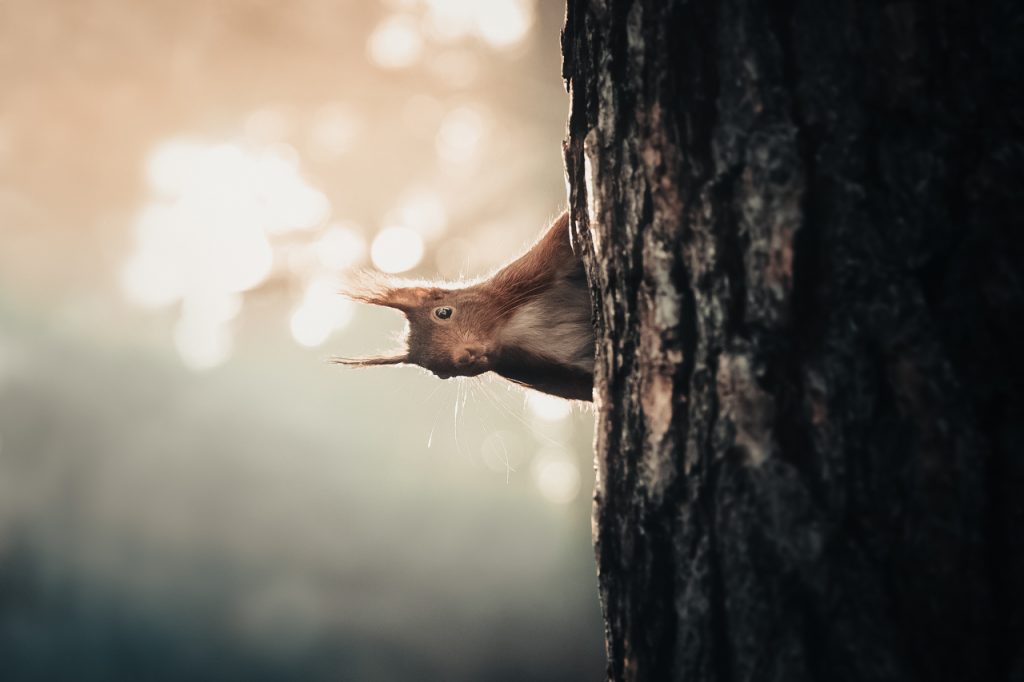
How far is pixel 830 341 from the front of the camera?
750 mm

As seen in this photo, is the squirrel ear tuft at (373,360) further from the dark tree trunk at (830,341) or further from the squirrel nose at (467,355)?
the dark tree trunk at (830,341)

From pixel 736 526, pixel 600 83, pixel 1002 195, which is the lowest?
pixel 736 526

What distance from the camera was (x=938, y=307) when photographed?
2.31ft

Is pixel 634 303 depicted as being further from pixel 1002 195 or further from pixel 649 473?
pixel 1002 195

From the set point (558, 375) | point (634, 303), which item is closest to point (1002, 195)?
point (634, 303)

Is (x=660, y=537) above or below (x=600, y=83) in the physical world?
below

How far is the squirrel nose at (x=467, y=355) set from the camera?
1687 millimetres

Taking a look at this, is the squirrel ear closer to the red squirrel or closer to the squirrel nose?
the red squirrel

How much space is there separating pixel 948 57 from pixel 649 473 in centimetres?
60

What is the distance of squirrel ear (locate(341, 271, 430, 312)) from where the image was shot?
1827 mm

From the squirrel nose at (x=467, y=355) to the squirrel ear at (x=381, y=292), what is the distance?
0.69ft

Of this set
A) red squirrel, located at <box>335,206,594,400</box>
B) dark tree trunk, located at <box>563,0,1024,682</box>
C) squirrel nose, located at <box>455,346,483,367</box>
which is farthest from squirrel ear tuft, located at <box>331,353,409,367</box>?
dark tree trunk, located at <box>563,0,1024,682</box>

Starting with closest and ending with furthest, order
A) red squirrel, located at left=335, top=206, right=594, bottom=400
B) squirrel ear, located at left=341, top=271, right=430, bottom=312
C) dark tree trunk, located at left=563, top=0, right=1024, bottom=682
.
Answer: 1. dark tree trunk, located at left=563, top=0, right=1024, bottom=682
2. red squirrel, located at left=335, top=206, right=594, bottom=400
3. squirrel ear, located at left=341, top=271, right=430, bottom=312

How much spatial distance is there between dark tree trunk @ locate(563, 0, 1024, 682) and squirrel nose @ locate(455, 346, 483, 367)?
2.60 feet
